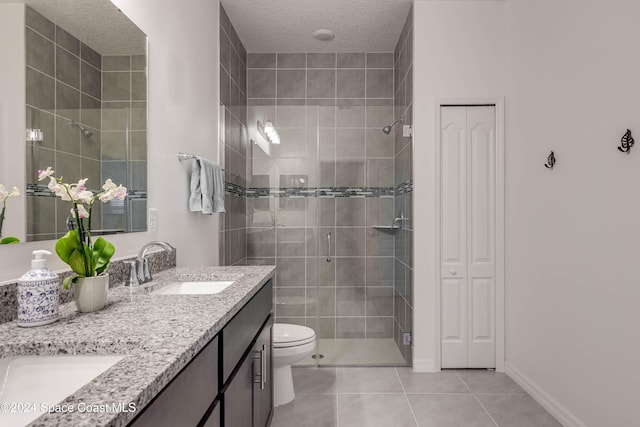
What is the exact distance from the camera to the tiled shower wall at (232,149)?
9.33 feet

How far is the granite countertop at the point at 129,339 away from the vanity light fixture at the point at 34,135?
0.50 metres

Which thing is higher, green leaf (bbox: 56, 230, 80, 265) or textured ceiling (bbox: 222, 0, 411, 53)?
textured ceiling (bbox: 222, 0, 411, 53)

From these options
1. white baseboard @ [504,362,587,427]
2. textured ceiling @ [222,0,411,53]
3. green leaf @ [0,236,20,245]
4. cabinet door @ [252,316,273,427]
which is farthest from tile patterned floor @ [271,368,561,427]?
textured ceiling @ [222,0,411,53]

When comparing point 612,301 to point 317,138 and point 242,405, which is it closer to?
point 242,405

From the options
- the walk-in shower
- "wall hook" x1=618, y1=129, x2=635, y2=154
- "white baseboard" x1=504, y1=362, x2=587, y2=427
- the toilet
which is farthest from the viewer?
the walk-in shower

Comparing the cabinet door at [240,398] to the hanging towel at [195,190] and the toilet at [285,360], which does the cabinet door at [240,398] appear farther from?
the hanging towel at [195,190]

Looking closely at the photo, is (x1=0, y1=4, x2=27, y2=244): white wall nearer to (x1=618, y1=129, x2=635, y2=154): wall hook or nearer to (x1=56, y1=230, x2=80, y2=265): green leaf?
(x1=56, y1=230, x2=80, y2=265): green leaf

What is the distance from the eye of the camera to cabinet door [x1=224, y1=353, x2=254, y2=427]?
113 cm

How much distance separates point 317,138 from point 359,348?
1760 mm

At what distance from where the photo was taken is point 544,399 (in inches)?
86.7

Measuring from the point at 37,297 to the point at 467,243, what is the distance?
2539mm

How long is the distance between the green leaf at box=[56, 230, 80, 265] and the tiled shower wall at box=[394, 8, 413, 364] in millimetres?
2180

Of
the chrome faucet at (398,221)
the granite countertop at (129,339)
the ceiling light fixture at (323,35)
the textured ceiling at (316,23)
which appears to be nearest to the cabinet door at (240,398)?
the granite countertop at (129,339)

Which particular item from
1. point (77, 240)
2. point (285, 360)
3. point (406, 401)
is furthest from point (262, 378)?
point (406, 401)
